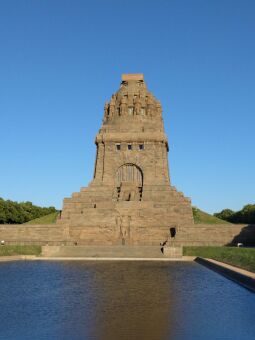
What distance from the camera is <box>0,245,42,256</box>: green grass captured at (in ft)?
102

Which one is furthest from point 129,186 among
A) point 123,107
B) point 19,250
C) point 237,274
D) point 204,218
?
point 237,274

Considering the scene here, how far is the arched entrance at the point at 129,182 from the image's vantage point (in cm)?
4853

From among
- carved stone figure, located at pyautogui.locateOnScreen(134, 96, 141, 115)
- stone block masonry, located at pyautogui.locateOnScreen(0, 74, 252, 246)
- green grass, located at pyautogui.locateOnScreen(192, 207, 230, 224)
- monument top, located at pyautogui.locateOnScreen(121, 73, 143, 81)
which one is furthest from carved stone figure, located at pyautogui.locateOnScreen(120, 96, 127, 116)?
green grass, located at pyautogui.locateOnScreen(192, 207, 230, 224)

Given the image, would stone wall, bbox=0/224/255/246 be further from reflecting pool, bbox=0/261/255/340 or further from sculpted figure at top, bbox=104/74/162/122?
reflecting pool, bbox=0/261/255/340

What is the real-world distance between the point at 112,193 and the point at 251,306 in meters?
37.7

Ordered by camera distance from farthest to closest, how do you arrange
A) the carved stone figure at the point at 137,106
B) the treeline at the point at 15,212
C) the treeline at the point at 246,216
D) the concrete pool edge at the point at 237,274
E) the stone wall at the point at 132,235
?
the treeline at the point at 246,216
the treeline at the point at 15,212
the carved stone figure at the point at 137,106
the stone wall at the point at 132,235
the concrete pool edge at the point at 237,274

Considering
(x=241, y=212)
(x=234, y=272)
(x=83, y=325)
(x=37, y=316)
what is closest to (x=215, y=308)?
(x=83, y=325)

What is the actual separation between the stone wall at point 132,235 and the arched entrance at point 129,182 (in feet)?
22.9

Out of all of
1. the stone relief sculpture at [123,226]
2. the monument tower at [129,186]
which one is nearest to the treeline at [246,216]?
the monument tower at [129,186]

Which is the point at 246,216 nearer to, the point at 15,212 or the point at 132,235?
the point at 132,235

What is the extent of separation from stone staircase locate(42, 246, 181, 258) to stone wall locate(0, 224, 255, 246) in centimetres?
377

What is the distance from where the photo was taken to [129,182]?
5066cm

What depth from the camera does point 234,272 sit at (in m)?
18.6

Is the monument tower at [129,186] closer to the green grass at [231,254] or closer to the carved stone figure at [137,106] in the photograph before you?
the carved stone figure at [137,106]
